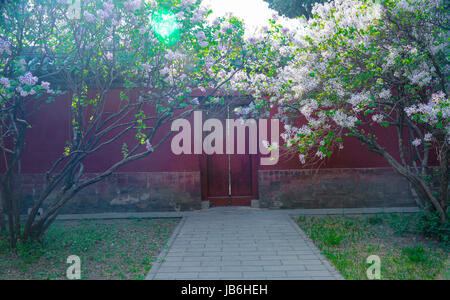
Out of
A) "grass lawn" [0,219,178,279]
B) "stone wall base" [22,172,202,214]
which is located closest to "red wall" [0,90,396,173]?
"stone wall base" [22,172,202,214]

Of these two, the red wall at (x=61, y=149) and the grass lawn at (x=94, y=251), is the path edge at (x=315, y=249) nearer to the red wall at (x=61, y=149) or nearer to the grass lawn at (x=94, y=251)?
the red wall at (x=61, y=149)

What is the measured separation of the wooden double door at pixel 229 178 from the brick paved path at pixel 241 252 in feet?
3.68

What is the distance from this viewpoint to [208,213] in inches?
368

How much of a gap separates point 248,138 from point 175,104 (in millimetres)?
3126

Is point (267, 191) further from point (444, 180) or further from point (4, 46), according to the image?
point (4, 46)

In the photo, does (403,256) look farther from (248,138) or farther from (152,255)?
(248,138)

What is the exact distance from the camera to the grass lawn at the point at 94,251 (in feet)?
18.2

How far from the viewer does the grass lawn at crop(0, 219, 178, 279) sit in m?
5.54

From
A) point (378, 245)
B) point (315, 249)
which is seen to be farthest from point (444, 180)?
point (315, 249)

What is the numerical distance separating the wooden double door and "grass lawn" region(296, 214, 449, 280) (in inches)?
77.4

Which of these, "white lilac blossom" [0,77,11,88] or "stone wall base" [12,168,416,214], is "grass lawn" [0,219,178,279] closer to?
"stone wall base" [12,168,416,214]

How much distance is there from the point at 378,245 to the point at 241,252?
2.49 meters

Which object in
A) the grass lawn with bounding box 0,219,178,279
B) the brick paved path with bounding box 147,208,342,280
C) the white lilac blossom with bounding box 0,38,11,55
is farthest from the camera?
the white lilac blossom with bounding box 0,38,11,55

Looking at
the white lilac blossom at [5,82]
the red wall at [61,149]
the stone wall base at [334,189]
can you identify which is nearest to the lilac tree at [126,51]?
the white lilac blossom at [5,82]
